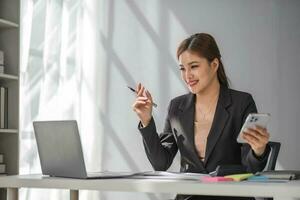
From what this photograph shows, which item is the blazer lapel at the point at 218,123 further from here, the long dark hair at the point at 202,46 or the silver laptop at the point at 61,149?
the silver laptop at the point at 61,149

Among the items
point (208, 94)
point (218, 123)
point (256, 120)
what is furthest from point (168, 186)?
Answer: point (208, 94)

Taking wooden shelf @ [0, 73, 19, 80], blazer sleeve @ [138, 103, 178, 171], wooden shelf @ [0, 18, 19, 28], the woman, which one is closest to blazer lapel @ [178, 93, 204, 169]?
the woman

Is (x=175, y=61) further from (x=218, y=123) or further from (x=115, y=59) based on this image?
(x=218, y=123)

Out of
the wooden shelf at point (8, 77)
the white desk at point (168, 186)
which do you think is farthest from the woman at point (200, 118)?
the wooden shelf at point (8, 77)

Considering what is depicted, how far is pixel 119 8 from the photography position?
4453 millimetres

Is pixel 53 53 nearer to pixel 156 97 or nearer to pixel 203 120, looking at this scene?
pixel 156 97

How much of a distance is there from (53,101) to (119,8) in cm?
93

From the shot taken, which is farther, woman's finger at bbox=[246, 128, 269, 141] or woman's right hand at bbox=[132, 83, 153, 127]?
woman's right hand at bbox=[132, 83, 153, 127]

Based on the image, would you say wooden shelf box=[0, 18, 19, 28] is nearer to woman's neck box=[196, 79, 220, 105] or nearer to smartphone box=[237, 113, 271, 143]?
woman's neck box=[196, 79, 220, 105]

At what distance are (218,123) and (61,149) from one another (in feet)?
2.41

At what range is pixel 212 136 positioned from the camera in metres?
2.25

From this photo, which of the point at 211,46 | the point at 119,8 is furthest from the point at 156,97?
the point at 211,46

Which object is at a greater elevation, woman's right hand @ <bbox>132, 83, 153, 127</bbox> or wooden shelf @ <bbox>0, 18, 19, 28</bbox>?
wooden shelf @ <bbox>0, 18, 19, 28</bbox>

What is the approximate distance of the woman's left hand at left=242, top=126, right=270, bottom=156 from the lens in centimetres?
177
